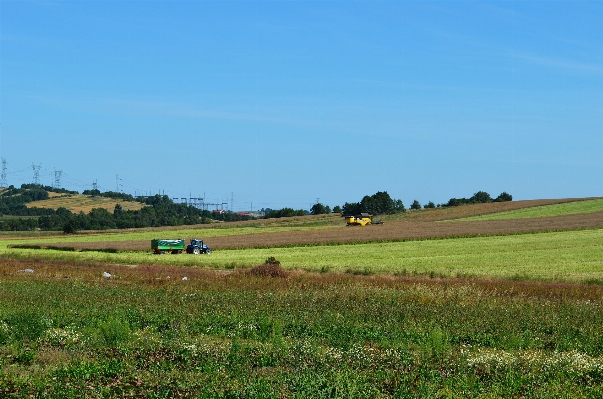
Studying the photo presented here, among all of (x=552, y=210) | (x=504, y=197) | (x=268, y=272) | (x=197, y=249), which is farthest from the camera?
(x=504, y=197)

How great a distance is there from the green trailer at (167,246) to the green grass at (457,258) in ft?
19.1

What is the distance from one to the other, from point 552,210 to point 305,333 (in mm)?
78781

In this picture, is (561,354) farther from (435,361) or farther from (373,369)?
(373,369)

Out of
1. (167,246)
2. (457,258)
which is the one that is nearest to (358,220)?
(167,246)

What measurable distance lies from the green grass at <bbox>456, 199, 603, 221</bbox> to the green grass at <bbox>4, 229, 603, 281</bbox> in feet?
72.2

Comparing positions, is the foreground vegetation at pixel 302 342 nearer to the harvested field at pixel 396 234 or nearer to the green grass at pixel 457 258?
the green grass at pixel 457 258

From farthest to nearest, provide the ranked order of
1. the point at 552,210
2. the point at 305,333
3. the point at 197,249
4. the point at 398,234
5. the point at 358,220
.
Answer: the point at 358,220 < the point at 552,210 < the point at 398,234 < the point at 197,249 < the point at 305,333

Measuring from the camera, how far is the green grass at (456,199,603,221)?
85562mm

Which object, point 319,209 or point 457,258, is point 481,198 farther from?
point 457,258

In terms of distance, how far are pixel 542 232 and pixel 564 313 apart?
152 feet

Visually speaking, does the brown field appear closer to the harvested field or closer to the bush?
the harvested field

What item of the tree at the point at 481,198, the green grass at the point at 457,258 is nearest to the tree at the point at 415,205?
the tree at the point at 481,198

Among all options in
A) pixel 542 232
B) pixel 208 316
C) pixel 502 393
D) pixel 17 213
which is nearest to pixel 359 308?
pixel 208 316

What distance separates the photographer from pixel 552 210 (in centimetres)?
8906
